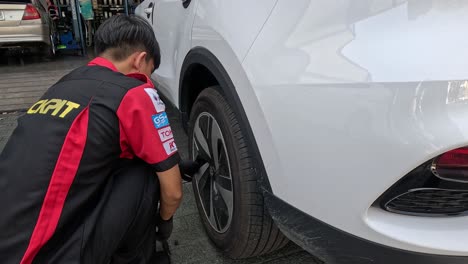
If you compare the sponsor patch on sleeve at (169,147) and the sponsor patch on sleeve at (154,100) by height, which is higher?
the sponsor patch on sleeve at (154,100)

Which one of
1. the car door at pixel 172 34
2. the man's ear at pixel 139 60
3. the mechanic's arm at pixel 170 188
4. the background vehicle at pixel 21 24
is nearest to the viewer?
the mechanic's arm at pixel 170 188

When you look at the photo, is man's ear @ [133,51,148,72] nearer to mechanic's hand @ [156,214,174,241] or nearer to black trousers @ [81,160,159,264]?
black trousers @ [81,160,159,264]

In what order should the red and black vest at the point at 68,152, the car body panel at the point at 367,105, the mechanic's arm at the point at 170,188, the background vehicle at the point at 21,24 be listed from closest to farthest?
1. the car body panel at the point at 367,105
2. the red and black vest at the point at 68,152
3. the mechanic's arm at the point at 170,188
4. the background vehicle at the point at 21,24

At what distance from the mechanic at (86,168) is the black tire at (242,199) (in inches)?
9.4

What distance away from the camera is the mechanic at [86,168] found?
124 cm

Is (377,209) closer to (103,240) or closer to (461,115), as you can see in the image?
(461,115)

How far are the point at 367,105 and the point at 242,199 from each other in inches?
27.4

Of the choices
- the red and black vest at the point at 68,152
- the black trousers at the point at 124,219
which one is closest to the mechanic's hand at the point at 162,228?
the black trousers at the point at 124,219

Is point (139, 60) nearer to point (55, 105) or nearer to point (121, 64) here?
point (121, 64)

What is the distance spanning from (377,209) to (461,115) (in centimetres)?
33

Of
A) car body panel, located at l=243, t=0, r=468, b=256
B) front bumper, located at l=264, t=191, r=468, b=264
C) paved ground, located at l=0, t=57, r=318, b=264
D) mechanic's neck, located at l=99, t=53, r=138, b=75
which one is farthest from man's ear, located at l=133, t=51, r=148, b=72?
paved ground, located at l=0, t=57, r=318, b=264

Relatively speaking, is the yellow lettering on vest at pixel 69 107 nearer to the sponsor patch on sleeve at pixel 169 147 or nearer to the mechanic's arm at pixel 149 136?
the mechanic's arm at pixel 149 136

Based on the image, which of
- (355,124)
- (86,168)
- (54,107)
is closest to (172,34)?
(54,107)

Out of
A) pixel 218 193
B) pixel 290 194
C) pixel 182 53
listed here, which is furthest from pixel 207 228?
pixel 182 53
